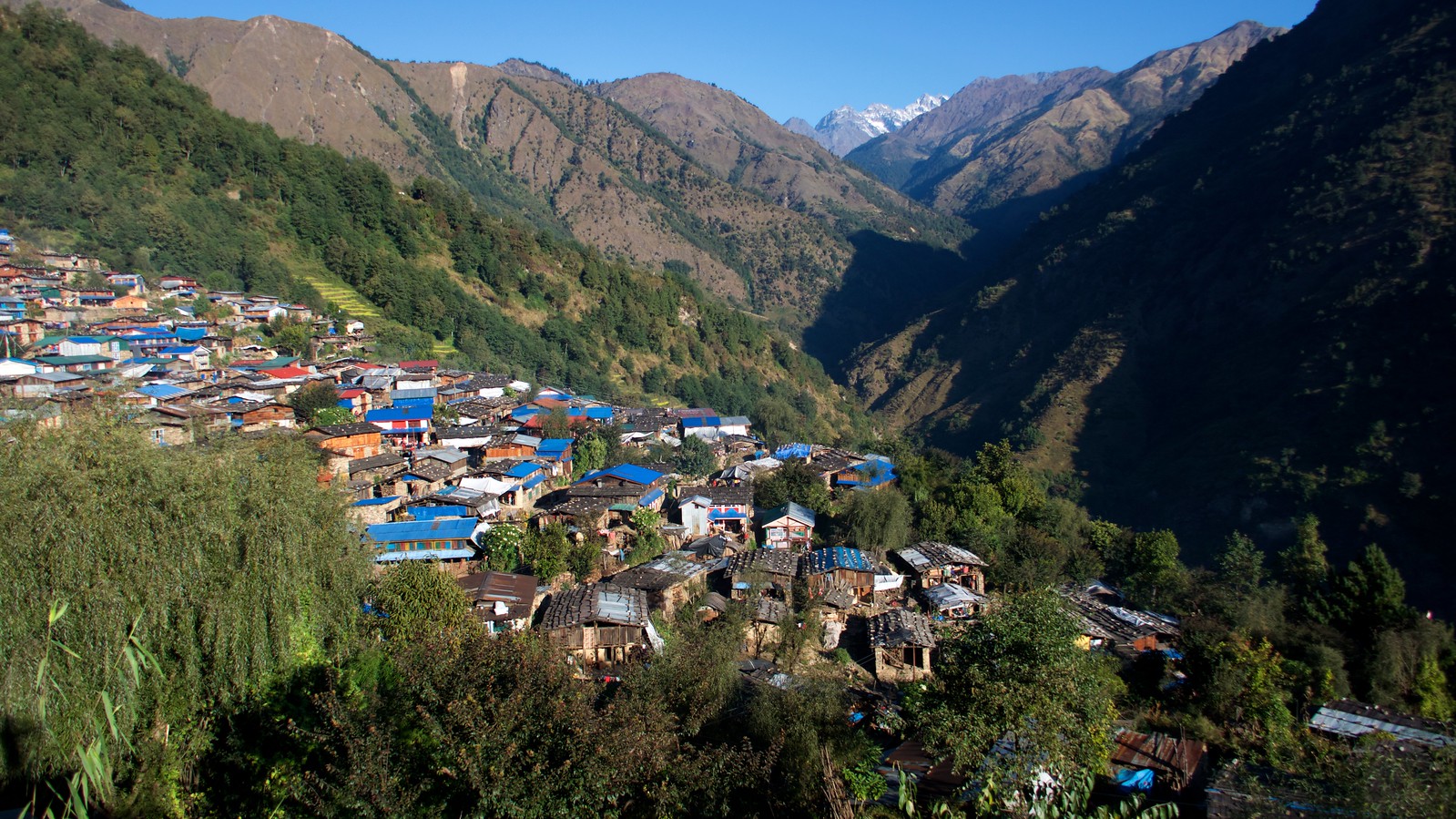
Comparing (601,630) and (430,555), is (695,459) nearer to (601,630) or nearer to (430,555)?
(430,555)

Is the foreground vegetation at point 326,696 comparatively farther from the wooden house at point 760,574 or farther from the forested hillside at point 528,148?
the forested hillside at point 528,148

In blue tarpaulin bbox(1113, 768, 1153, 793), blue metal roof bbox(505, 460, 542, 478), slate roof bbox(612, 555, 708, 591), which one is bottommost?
slate roof bbox(612, 555, 708, 591)

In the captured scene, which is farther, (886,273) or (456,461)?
(886,273)

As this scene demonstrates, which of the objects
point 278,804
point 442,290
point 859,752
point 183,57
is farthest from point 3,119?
point 183,57

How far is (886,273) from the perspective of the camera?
126 metres

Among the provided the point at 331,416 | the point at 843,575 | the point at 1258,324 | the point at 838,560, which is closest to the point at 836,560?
the point at 838,560

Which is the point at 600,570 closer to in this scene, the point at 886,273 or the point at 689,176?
the point at 886,273

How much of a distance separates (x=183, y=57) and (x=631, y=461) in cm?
11386

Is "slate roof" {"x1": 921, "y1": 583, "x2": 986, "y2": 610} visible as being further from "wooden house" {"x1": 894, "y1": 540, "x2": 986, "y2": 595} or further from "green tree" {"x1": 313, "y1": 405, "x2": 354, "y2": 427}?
"green tree" {"x1": 313, "y1": 405, "x2": 354, "y2": 427}

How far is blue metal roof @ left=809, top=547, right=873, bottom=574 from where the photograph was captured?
20922 mm

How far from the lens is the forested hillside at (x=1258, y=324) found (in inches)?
1617

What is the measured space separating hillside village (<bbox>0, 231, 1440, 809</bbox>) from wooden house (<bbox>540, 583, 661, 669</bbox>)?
0.04m

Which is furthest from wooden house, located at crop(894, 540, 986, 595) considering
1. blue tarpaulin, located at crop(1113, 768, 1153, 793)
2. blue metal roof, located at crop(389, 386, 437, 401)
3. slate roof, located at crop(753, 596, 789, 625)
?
blue metal roof, located at crop(389, 386, 437, 401)

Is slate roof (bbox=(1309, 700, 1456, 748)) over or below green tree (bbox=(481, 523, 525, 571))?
over
